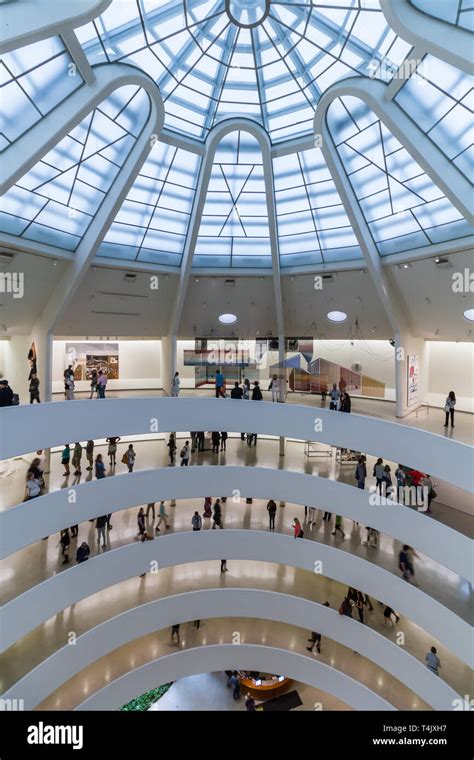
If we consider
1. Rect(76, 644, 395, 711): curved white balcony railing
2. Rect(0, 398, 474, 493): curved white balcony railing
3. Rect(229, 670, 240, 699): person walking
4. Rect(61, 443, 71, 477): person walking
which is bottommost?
Rect(229, 670, 240, 699): person walking

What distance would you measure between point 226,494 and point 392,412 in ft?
29.7

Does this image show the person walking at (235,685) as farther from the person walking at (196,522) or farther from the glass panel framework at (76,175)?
the glass panel framework at (76,175)

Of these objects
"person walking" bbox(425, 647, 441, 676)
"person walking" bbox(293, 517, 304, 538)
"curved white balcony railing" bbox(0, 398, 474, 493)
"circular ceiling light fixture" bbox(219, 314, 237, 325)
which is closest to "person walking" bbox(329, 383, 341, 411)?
Result: "curved white balcony railing" bbox(0, 398, 474, 493)

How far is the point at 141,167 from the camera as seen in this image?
600 inches

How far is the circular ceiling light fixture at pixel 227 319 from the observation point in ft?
75.0

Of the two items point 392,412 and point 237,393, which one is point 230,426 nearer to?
point 237,393

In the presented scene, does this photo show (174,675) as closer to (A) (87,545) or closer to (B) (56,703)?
(B) (56,703)

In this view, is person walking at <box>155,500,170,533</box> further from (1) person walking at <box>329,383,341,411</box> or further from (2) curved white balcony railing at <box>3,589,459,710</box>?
(1) person walking at <box>329,383,341,411</box>

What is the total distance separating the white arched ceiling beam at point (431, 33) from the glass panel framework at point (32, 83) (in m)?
8.84

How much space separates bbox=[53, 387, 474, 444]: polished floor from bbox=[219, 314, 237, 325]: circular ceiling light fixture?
13.6 feet

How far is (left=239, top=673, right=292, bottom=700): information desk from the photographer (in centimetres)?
2134

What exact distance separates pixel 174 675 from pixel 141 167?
2206 centimetres
